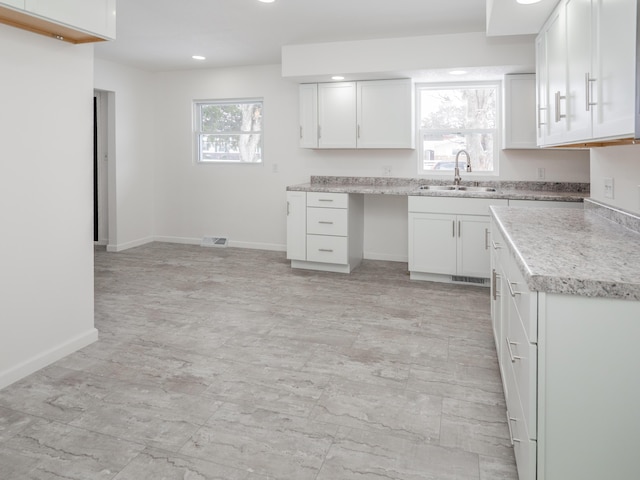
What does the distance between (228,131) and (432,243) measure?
335cm

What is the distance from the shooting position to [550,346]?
1.35m

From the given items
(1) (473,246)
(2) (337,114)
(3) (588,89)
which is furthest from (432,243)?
(3) (588,89)

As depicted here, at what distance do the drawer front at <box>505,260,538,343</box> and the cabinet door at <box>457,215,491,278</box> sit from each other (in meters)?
2.68

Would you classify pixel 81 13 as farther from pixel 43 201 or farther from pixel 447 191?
pixel 447 191

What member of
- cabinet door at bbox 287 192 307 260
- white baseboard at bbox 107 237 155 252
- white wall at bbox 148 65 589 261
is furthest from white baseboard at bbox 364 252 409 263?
white baseboard at bbox 107 237 155 252

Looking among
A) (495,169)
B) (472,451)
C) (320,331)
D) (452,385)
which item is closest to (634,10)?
(472,451)

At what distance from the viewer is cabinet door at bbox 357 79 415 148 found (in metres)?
5.07

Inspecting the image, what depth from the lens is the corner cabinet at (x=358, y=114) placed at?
5102 millimetres

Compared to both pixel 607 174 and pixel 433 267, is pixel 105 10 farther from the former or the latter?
Answer: pixel 433 267

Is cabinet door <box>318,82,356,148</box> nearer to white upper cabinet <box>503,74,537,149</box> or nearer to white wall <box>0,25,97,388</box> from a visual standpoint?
white upper cabinet <box>503,74,537,149</box>

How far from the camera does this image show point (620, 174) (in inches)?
102

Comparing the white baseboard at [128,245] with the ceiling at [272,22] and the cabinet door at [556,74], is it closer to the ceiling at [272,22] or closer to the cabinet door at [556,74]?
the ceiling at [272,22]

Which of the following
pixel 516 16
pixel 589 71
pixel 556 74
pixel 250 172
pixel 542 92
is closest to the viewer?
pixel 589 71

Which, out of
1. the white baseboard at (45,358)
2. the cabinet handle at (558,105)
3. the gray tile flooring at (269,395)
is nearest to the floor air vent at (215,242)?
the gray tile flooring at (269,395)
